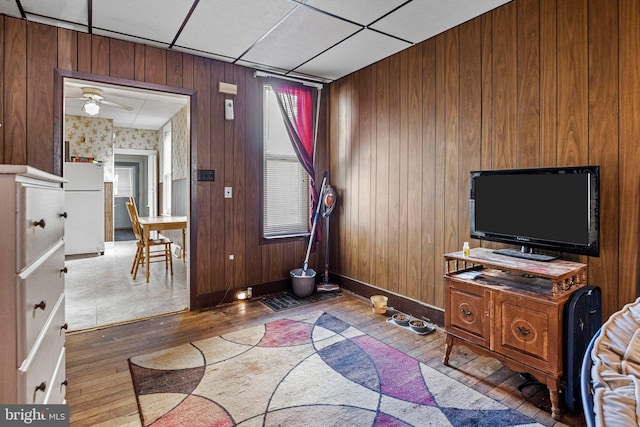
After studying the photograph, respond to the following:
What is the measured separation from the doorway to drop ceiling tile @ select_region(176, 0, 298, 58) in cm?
58

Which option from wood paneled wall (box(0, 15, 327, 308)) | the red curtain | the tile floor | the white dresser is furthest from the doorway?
the white dresser

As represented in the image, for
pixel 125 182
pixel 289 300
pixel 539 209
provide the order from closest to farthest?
pixel 539 209 < pixel 289 300 < pixel 125 182

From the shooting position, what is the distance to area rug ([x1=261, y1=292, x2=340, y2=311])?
3.64 metres

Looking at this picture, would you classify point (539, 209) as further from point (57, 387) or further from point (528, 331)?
point (57, 387)

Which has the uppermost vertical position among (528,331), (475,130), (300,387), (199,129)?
(199,129)

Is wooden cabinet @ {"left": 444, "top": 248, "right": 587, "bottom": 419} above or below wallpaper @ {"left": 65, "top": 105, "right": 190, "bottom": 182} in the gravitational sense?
below

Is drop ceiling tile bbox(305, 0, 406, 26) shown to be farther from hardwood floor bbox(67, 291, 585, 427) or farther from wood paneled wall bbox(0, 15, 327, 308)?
hardwood floor bbox(67, 291, 585, 427)

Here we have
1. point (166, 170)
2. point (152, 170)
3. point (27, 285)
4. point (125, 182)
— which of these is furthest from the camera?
point (125, 182)

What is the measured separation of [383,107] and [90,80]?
2680mm

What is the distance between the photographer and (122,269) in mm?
5297

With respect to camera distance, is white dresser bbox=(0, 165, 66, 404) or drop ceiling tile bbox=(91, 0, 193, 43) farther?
drop ceiling tile bbox=(91, 0, 193, 43)

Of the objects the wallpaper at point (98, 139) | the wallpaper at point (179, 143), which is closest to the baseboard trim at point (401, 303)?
the wallpaper at point (179, 143)

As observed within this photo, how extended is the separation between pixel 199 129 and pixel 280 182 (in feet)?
3.60

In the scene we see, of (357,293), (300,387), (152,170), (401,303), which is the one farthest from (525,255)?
(152,170)
